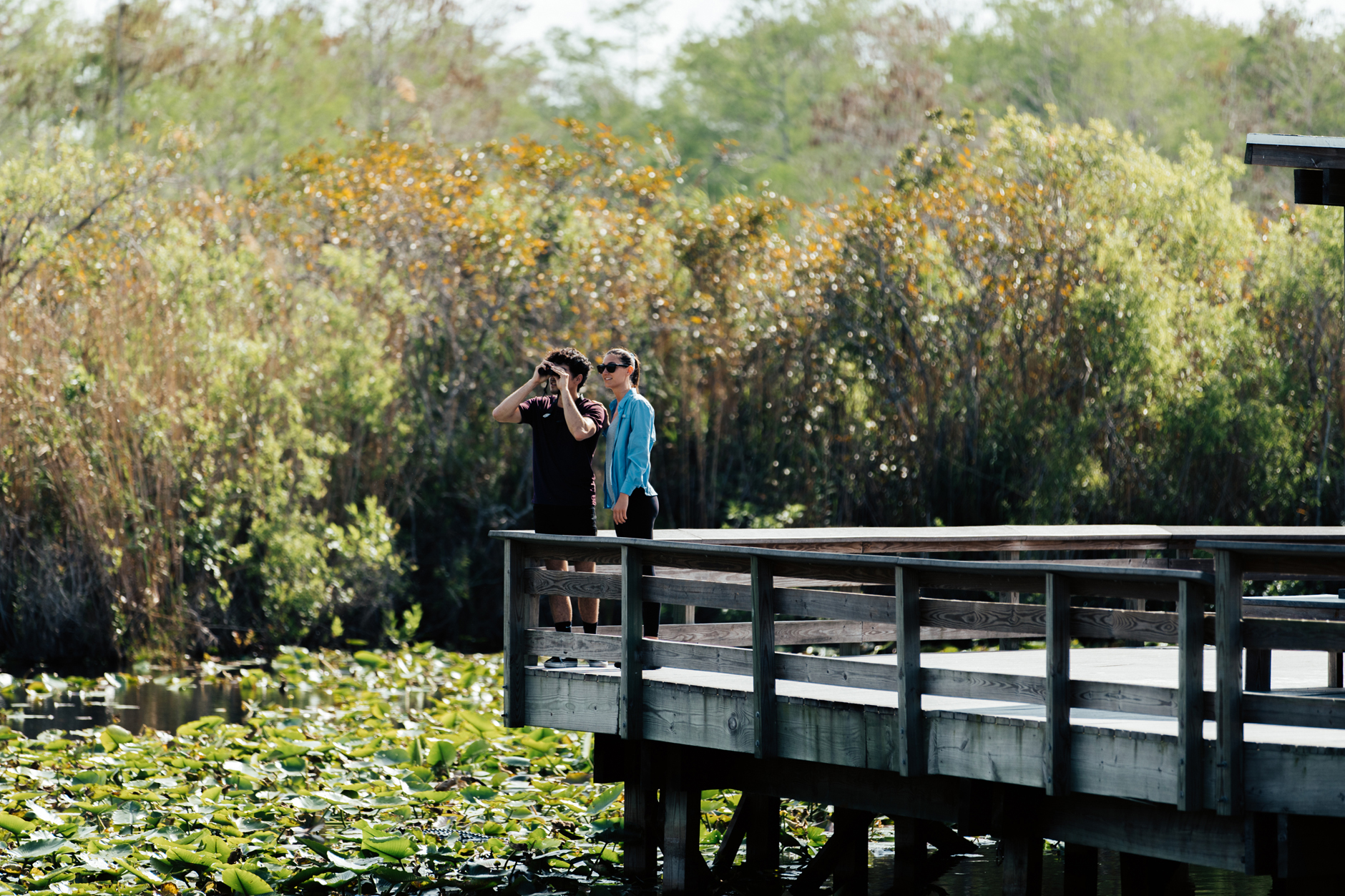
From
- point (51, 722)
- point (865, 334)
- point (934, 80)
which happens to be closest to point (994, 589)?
point (51, 722)

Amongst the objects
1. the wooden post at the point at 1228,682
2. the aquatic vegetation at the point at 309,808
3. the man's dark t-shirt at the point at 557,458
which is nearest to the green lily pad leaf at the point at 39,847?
the aquatic vegetation at the point at 309,808

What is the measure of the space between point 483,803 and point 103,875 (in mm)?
2180

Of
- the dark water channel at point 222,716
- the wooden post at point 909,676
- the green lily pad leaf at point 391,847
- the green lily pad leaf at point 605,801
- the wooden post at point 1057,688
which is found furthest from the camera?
the green lily pad leaf at point 605,801

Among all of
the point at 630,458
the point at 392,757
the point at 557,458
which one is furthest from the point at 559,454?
the point at 392,757

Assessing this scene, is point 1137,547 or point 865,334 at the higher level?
point 865,334

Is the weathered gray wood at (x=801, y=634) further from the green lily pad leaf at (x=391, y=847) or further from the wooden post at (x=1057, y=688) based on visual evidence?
the wooden post at (x=1057, y=688)

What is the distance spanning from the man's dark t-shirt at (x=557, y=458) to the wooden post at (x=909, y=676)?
2.28 metres

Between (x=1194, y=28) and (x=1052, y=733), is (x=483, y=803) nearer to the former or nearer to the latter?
(x=1052, y=733)

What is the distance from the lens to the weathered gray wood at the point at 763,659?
6973 millimetres

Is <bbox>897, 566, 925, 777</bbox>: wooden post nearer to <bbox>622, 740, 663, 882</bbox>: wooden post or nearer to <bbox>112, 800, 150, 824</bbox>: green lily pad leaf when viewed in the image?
<bbox>622, 740, 663, 882</bbox>: wooden post

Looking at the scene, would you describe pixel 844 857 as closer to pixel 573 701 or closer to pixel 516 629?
pixel 573 701

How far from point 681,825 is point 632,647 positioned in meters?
0.99

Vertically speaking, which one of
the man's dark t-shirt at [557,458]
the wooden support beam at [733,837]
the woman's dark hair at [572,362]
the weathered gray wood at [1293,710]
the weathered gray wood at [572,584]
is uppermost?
the woman's dark hair at [572,362]

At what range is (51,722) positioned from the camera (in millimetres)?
12664
